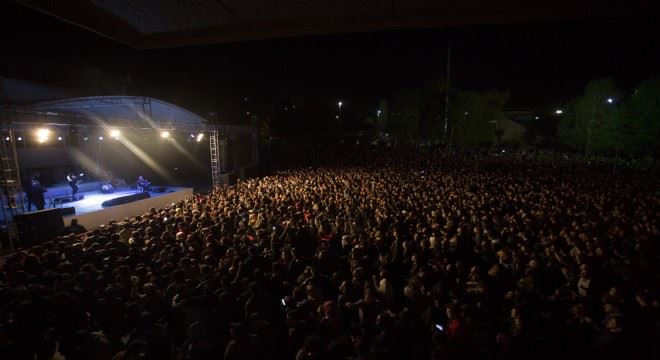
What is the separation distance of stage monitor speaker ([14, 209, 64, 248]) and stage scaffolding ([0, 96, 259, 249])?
0.32 meters

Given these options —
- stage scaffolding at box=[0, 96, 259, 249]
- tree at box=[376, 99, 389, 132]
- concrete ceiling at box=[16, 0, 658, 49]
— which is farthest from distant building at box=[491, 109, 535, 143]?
concrete ceiling at box=[16, 0, 658, 49]

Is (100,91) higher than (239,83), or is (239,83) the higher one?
(239,83)

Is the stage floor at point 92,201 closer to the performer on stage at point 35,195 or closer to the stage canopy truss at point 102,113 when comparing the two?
the performer on stage at point 35,195

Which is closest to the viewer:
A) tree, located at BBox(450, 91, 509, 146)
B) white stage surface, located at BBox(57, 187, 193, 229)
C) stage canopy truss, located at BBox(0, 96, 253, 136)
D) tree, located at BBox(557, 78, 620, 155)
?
stage canopy truss, located at BBox(0, 96, 253, 136)

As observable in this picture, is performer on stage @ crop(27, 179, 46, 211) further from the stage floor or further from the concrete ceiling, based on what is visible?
the concrete ceiling

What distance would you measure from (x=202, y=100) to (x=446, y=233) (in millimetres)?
31389

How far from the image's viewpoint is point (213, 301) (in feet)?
14.0

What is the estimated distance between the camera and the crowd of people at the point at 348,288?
3.44 m

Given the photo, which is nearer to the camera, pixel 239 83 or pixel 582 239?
pixel 582 239

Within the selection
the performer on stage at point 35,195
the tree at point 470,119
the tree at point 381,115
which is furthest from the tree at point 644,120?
the performer on stage at point 35,195

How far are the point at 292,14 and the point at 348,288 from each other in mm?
3783

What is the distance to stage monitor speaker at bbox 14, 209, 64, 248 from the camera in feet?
27.7

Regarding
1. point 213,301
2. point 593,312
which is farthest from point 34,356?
point 593,312

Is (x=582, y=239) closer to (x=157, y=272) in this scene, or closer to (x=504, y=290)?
(x=504, y=290)
